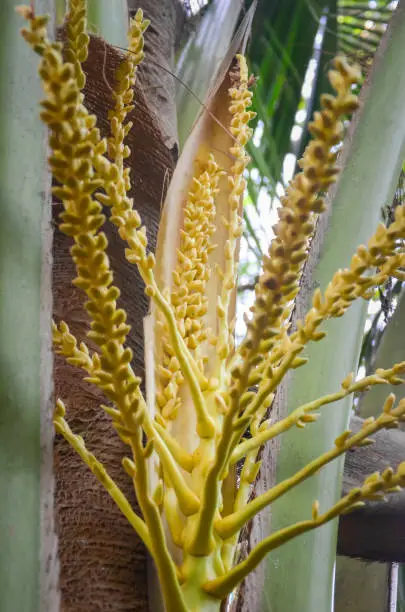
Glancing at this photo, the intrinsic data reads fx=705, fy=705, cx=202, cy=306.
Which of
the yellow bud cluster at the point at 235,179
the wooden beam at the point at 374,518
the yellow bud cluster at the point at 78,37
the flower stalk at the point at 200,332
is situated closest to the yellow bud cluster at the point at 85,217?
the flower stalk at the point at 200,332

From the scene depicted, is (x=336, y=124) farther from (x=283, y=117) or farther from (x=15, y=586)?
(x=283, y=117)

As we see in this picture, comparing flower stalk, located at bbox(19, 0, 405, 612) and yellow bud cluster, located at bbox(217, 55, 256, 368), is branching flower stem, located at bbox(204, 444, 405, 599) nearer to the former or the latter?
flower stalk, located at bbox(19, 0, 405, 612)

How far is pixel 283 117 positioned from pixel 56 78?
1.57 meters

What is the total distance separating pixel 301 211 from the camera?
47 centimetres

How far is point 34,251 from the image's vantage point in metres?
0.64

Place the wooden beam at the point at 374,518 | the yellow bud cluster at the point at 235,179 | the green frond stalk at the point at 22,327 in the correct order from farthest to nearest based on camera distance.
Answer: the wooden beam at the point at 374,518 → the yellow bud cluster at the point at 235,179 → the green frond stalk at the point at 22,327

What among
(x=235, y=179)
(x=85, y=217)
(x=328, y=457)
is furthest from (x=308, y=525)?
(x=235, y=179)

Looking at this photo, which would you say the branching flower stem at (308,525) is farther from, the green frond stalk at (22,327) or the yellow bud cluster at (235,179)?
the yellow bud cluster at (235,179)

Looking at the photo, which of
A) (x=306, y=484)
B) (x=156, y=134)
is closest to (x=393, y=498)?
(x=306, y=484)

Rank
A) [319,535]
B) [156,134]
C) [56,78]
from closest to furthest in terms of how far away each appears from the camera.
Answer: [56,78] → [319,535] → [156,134]

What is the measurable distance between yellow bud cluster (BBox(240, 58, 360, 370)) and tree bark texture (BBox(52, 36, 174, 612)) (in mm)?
286

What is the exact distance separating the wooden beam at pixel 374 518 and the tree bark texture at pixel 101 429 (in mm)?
440

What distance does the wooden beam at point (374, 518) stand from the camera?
1062 millimetres

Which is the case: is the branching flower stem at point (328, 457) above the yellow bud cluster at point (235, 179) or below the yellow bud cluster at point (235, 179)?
below
